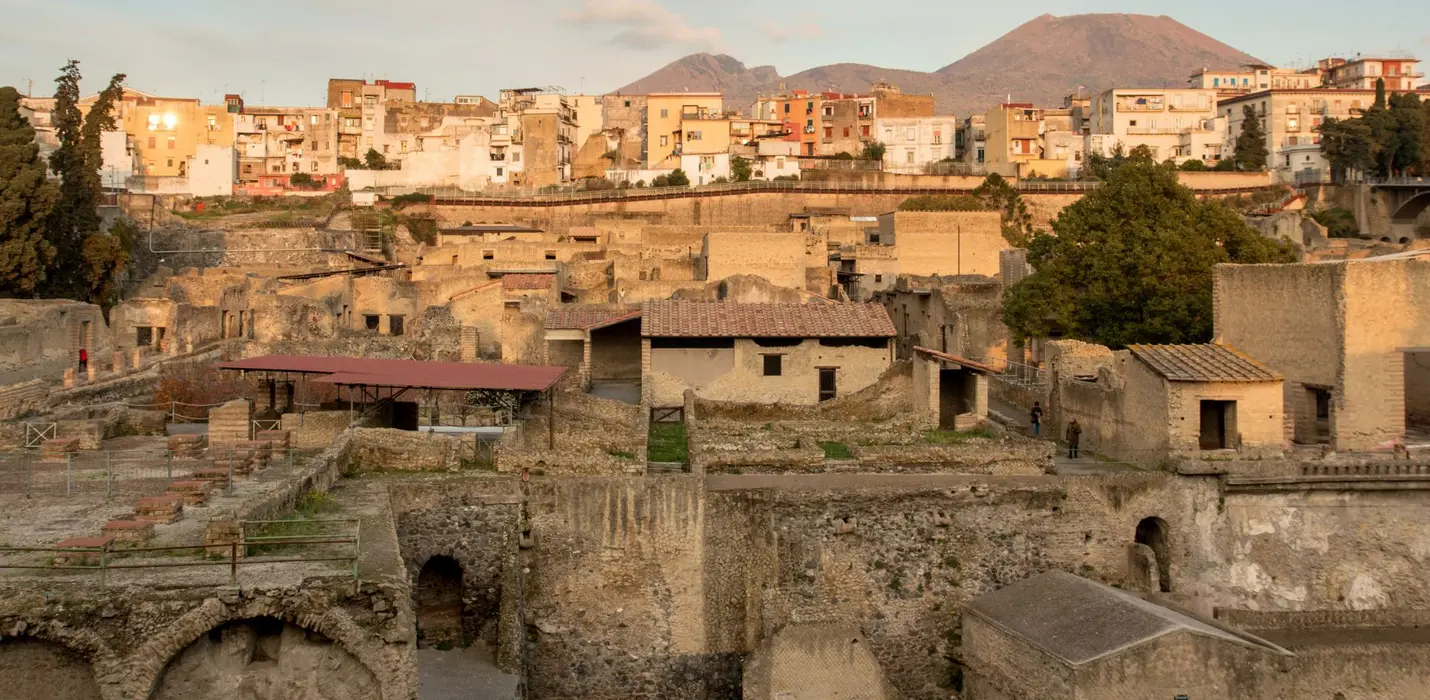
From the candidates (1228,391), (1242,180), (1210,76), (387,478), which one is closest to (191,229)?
(387,478)

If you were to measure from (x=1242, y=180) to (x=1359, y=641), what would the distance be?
2652 inches

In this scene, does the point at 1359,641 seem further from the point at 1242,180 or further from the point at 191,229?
the point at 1242,180

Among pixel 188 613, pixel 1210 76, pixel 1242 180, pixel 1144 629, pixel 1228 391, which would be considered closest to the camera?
pixel 188 613

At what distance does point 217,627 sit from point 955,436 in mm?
16107

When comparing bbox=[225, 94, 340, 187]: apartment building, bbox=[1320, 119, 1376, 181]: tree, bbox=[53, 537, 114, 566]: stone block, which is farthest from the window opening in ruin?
bbox=[225, 94, 340, 187]: apartment building

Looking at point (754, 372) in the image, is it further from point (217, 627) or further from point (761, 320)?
point (217, 627)

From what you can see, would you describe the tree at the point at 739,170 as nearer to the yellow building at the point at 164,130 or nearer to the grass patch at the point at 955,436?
the yellow building at the point at 164,130

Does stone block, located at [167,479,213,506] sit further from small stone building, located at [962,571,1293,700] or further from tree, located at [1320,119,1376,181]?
tree, located at [1320,119,1376,181]

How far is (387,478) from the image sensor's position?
19.6m

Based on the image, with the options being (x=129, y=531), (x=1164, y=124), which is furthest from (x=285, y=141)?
(x=129, y=531)

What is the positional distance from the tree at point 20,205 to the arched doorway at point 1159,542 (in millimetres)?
32333

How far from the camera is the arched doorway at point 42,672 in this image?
38.4ft

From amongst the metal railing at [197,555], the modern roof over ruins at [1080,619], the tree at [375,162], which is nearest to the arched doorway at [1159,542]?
the modern roof over ruins at [1080,619]

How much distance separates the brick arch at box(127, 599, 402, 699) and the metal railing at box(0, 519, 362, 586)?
437mm
